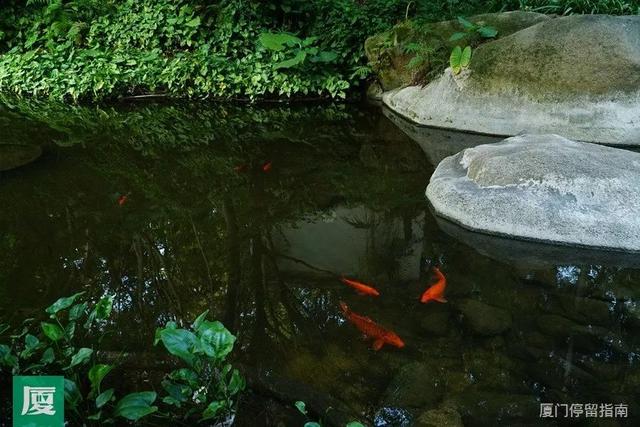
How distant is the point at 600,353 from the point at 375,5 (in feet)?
33.9

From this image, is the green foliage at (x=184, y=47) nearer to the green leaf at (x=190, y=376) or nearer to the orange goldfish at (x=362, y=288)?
the orange goldfish at (x=362, y=288)

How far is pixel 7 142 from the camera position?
8.30 m

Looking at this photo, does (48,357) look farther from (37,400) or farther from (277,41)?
(277,41)

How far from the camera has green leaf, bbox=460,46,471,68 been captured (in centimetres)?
910

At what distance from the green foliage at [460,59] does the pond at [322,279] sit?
1670 millimetres

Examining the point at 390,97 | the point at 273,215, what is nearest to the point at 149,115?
the point at 390,97

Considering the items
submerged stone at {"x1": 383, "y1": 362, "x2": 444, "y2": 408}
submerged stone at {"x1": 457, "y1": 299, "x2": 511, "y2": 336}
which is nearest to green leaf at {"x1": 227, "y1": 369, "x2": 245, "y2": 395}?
submerged stone at {"x1": 383, "y1": 362, "x2": 444, "y2": 408}

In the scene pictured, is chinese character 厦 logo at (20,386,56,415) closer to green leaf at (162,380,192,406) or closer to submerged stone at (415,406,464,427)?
green leaf at (162,380,192,406)

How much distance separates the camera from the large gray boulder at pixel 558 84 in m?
7.97

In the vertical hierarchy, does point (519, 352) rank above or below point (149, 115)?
above

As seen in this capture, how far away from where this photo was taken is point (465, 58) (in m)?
9.10

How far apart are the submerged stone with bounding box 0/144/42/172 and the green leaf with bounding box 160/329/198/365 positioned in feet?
18.8

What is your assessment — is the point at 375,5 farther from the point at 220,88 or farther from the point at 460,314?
the point at 460,314

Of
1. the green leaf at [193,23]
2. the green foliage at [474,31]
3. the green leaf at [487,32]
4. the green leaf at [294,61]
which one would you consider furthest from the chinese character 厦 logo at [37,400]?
the green leaf at [193,23]
